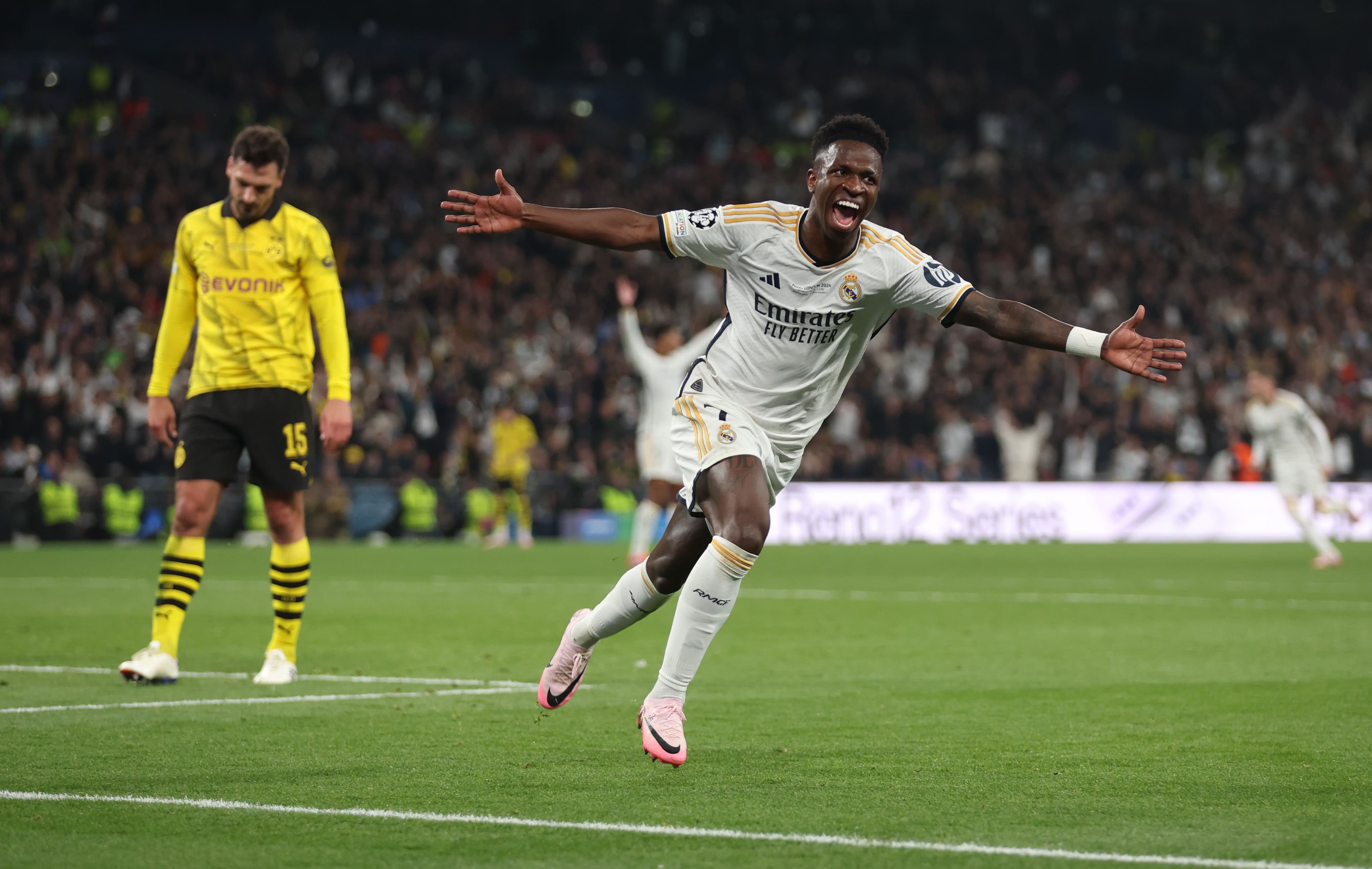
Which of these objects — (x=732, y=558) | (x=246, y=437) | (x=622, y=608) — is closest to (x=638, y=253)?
(x=246, y=437)

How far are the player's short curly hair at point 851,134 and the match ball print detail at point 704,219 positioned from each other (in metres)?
0.42

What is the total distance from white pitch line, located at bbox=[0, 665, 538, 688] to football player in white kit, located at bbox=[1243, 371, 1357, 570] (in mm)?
14111

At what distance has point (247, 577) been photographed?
51.6 ft

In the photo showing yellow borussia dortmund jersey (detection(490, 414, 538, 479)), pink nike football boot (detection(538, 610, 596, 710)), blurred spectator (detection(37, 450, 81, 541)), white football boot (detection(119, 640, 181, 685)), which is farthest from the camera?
yellow borussia dortmund jersey (detection(490, 414, 538, 479))

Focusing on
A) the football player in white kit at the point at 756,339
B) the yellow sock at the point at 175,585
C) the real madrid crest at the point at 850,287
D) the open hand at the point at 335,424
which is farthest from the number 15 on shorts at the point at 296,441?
the real madrid crest at the point at 850,287

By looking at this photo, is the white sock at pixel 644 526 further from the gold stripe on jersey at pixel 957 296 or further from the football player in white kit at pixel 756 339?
the gold stripe on jersey at pixel 957 296

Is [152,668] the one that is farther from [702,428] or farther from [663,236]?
[663,236]

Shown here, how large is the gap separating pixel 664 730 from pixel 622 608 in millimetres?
826

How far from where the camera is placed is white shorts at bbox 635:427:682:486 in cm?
1670

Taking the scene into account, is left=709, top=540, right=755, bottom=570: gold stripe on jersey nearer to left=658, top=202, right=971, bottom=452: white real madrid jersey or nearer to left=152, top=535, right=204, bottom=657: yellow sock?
left=658, top=202, right=971, bottom=452: white real madrid jersey

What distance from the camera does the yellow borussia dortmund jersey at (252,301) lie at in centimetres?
785

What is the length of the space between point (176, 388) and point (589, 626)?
722 inches

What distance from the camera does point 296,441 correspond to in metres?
7.90

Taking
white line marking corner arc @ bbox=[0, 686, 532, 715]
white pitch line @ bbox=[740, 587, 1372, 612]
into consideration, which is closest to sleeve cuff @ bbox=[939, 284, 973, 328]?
white line marking corner arc @ bbox=[0, 686, 532, 715]
